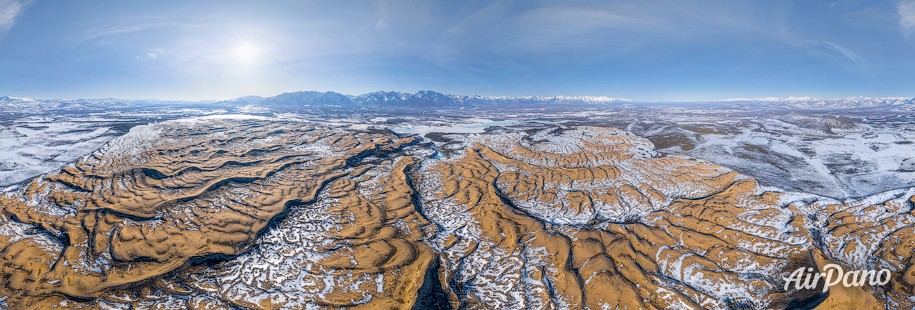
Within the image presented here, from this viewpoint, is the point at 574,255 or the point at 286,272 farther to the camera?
the point at 574,255

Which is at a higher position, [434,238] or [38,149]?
[38,149]

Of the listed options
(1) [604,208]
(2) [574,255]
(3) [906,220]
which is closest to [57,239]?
(2) [574,255]

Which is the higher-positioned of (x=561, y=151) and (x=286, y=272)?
(x=561, y=151)

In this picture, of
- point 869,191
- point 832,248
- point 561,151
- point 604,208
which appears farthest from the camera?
point 561,151

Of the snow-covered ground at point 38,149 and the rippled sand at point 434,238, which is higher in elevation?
the snow-covered ground at point 38,149

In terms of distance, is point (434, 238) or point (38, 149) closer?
point (434, 238)

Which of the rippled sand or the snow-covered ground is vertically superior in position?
the snow-covered ground

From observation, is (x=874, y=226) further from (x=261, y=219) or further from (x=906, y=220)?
(x=261, y=219)

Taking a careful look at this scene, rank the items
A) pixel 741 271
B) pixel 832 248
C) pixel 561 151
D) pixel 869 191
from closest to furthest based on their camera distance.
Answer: pixel 741 271
pixel 832 248
pixel 869 191
pixel 561 151

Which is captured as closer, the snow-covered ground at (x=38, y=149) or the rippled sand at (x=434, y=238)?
the rippled sand at (x=434, y=238)

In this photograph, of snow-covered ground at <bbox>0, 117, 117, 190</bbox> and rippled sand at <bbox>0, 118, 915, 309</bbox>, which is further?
snow-covered ground at <bbox>0, 117, 117, 190</bbox>
